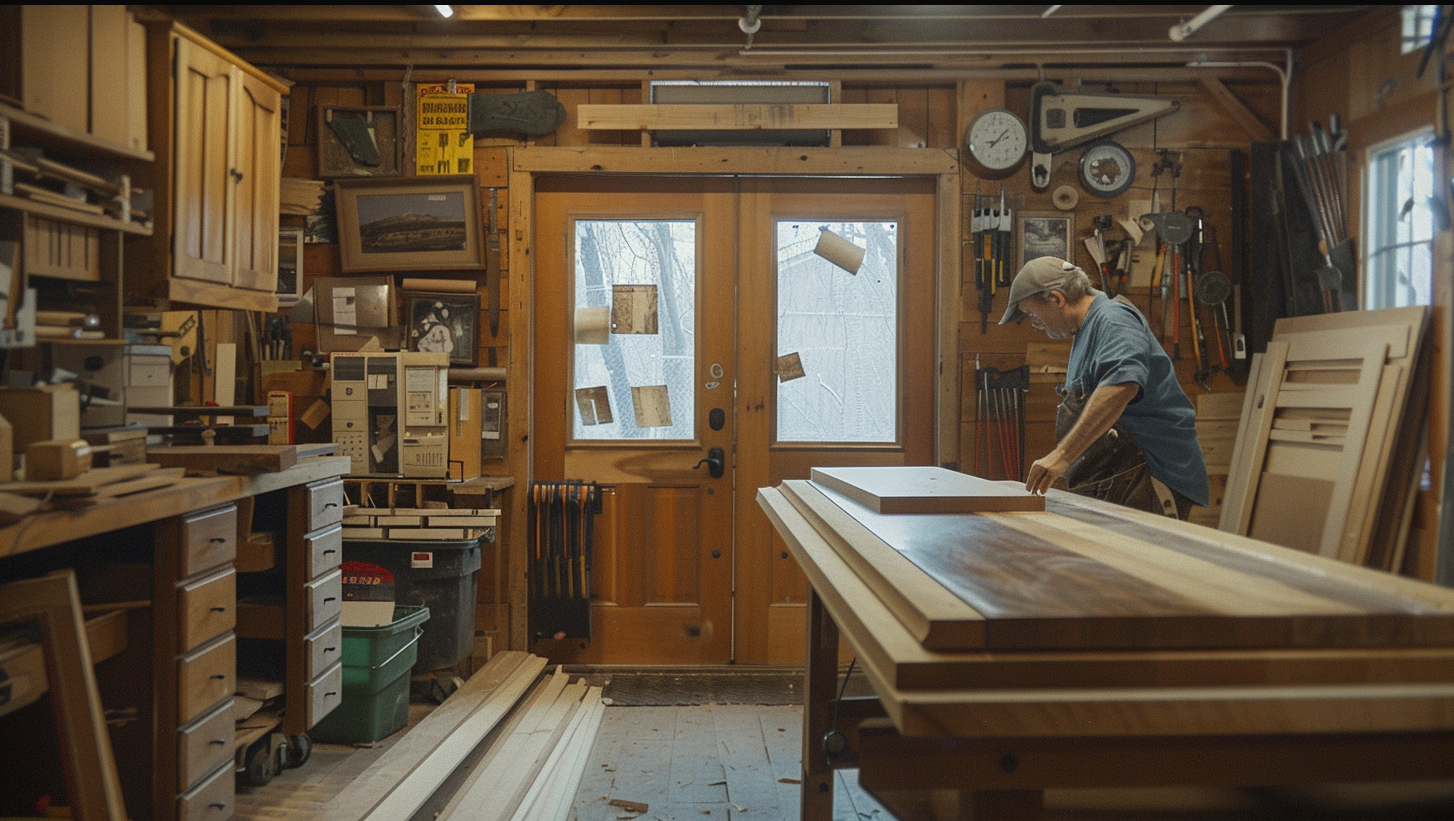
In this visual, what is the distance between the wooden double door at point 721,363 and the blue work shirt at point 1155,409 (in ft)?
4.41

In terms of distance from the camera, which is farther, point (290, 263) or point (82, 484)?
point (290, 263)

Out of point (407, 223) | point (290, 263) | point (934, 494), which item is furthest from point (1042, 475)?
point (290, 263)

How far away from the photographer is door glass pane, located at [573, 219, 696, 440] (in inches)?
160

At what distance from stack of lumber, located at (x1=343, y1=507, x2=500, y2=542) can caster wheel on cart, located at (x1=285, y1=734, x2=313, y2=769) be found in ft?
2.71

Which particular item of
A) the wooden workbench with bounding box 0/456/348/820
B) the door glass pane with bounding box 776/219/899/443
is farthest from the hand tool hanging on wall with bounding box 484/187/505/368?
the wooden workbench with bounding box 0/456/348/820

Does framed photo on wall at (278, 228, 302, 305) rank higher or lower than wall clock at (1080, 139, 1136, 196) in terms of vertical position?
lower

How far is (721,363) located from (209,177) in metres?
2.22

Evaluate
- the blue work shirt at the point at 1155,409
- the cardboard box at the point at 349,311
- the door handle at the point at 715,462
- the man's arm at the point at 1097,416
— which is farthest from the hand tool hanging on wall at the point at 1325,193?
the cardboard box at the point at 349,311

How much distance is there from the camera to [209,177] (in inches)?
88.7

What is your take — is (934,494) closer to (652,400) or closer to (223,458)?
(223,458)

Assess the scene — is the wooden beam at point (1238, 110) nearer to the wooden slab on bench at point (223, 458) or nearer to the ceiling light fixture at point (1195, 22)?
the ceiling light fixture at point (1195, 22)

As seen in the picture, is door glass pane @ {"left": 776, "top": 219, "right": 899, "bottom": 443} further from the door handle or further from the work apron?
the work apron

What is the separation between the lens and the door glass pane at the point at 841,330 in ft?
13.3

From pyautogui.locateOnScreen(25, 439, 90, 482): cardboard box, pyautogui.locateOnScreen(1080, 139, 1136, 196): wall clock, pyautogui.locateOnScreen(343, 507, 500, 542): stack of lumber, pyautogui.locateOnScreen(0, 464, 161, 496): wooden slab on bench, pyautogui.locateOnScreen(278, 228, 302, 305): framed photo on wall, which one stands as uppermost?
pyautogui.locateOnScreen(1080, 139, 1136, 196): wall clock
